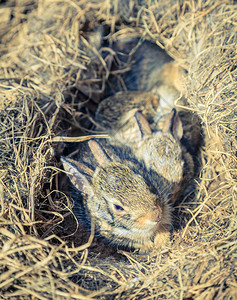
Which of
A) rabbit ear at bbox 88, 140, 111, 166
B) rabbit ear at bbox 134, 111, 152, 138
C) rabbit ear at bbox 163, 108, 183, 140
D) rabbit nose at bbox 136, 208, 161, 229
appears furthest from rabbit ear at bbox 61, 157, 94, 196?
rabbit ear at bbox 163, 108, 183, 140

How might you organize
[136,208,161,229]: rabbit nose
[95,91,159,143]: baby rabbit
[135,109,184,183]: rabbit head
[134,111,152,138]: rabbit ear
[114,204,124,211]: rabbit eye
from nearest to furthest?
[136,208,161,229]: rabbit nose → [114,204,124,211]: rabbit eye → [135,109,184,183]: rabbit head → [134,111,152,138]: rabbit ear → [95,91,159,143]: baby rabbit

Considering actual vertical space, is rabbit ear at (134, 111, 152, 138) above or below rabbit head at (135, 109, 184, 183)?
above

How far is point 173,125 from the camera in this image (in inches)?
139

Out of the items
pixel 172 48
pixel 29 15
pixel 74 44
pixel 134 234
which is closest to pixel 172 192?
pixel 134 234

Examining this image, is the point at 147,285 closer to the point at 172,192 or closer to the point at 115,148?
the point at 172,192

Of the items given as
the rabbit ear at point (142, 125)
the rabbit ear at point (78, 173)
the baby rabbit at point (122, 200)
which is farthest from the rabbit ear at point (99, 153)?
the rabbit ear at point (142, 125)

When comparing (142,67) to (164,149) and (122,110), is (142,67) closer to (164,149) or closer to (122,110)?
(122,110)

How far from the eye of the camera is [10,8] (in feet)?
15.7

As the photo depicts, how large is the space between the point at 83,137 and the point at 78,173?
52 centimetres

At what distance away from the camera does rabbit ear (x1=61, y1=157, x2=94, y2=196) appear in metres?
3.12

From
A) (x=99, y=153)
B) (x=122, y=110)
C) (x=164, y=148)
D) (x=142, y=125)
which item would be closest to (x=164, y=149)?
(x=164, y=148)

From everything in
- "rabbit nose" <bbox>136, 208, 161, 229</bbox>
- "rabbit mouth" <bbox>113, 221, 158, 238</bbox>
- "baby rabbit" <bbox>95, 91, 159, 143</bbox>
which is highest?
"baby rabbit" <bbox>95, 91, 159, 143</bbox>

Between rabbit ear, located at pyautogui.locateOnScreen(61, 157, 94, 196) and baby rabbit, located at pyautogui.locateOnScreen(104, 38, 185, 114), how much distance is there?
6.30 feet

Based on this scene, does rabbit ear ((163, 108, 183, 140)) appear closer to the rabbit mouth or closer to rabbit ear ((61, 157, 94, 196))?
rabbit ear ((61, 157, 94, 196))
